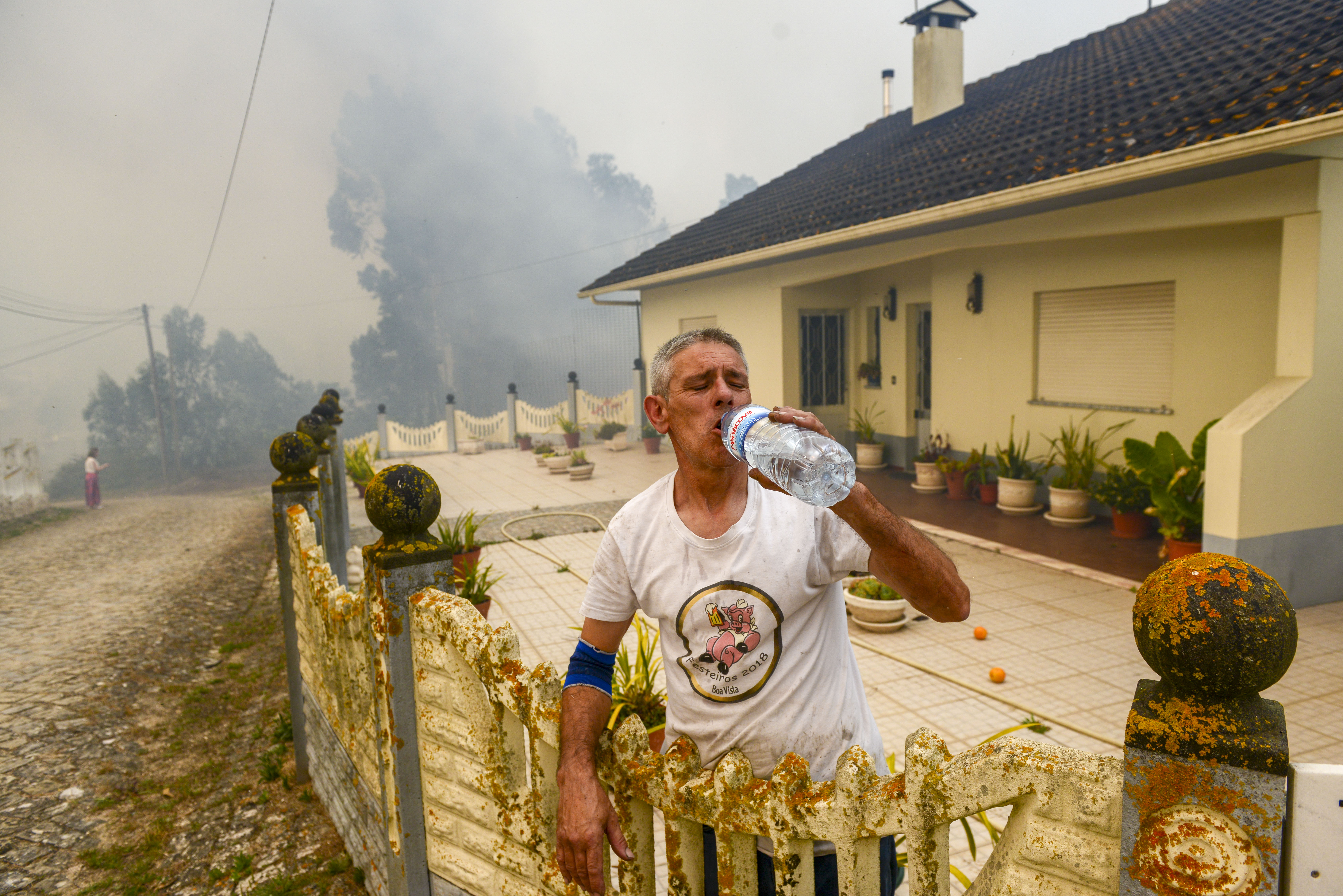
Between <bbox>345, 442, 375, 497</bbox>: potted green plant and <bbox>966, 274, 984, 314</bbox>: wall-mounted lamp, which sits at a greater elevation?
<bbox>966, 274, 984, 314</bbox>: wall-mounted lamp

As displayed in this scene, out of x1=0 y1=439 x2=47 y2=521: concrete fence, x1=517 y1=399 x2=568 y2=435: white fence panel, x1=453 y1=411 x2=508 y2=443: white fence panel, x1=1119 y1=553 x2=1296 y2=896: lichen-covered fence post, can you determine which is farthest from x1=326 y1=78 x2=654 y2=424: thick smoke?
x1=1119 y1=553 x2=1296 y2=896: lichen-covered fence post

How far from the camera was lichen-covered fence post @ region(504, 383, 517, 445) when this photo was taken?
876 inches

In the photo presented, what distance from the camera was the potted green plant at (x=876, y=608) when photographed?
5.50m

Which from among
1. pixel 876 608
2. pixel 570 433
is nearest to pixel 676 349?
pixel 876 608

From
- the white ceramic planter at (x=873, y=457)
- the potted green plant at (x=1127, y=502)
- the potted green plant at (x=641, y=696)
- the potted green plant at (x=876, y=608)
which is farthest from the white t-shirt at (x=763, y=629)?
the white ceramic planter at (x=873, y=457)

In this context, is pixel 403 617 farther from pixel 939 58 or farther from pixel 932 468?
pixel 939 58

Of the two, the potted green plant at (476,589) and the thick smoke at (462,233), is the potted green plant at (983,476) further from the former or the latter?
the thick smoke at (462,233)

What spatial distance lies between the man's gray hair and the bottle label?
0.22 metres

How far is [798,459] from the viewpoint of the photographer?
1.37 meters

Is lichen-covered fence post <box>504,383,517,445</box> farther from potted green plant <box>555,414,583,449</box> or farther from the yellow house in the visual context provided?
the yellow house

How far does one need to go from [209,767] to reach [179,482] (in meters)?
50.1

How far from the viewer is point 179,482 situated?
46812 mm

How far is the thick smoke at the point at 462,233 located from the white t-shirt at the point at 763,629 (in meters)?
72.3

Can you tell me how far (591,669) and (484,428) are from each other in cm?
2234
